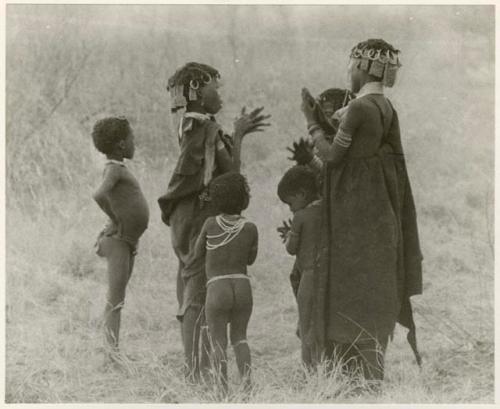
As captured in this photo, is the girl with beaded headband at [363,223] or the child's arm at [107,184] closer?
the girl with beaded headband at [363,223]

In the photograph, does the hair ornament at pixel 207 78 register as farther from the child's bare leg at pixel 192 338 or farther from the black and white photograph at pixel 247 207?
the child's bare leg at pixel 192 338

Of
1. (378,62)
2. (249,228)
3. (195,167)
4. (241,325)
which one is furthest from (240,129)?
(241,325)

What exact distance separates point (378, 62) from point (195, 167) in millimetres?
1157

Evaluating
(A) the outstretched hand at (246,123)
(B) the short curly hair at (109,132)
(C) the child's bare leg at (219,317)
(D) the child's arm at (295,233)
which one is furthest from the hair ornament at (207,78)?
(C) the child's bare leg at (219,317)

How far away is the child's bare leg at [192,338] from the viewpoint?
459cm

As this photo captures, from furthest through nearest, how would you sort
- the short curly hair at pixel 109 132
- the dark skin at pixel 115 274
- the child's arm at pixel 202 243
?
the dark skin at pixel 115 274 → the short curly hair at pixel 109 132 → the child's arm at pixel 202 243

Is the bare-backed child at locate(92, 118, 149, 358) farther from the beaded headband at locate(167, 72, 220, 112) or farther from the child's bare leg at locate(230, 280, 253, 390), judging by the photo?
the child's bare leg at locate(230, 280, 253, 390)

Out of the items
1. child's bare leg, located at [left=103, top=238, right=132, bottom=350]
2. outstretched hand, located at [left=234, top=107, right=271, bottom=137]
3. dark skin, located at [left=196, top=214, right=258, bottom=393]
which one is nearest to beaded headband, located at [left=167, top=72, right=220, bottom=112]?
outstretched hand, located at [left=234, top=107, right=271, bottom=137]

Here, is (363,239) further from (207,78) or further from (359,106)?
(207,78)

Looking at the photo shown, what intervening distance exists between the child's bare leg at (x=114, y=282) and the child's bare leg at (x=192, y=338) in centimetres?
68

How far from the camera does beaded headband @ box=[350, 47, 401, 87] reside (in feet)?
14.0

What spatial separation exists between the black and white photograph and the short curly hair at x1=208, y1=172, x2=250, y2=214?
0.01 metres

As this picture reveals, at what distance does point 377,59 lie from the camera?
4.27 m

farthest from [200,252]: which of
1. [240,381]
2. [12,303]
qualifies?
[12,303]
